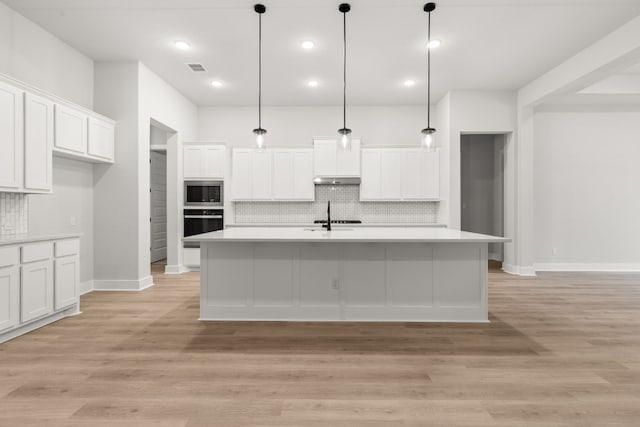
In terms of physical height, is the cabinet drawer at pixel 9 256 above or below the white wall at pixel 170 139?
below

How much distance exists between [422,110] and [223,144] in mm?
3998

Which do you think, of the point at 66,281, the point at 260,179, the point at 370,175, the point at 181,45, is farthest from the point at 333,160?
the point at 66,281

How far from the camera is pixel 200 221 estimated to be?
6473mm

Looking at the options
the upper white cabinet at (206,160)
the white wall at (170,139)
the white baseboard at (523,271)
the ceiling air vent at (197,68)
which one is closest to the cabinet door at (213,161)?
the upper white cabinet at (206,160)

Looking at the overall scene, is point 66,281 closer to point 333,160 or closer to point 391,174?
point 333,160

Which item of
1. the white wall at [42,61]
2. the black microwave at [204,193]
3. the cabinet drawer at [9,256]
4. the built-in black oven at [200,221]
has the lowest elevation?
the cabinet drawer at [9,256]

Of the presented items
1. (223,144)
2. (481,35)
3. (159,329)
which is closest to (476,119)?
(481,35)

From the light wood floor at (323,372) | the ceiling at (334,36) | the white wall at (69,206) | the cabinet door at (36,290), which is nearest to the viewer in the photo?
the light wood floor at (323,372)

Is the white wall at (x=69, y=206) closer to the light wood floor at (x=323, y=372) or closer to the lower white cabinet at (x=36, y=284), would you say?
the lower white cabinet at (x=36, y=284)

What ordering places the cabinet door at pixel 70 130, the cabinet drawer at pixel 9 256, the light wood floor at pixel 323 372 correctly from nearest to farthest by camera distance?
the light wood floor at pixel 323 372 → the cabinet drawer at pixel 9 256 → the cabinet door at pixel 70 130

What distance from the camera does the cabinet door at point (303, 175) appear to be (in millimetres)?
6746

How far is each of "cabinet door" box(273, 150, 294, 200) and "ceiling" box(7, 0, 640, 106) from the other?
50.6 inches

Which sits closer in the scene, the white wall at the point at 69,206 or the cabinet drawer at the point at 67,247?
the cabinet drawer at the point at 67,247

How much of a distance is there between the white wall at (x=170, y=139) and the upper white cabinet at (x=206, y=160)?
0.52 feet
